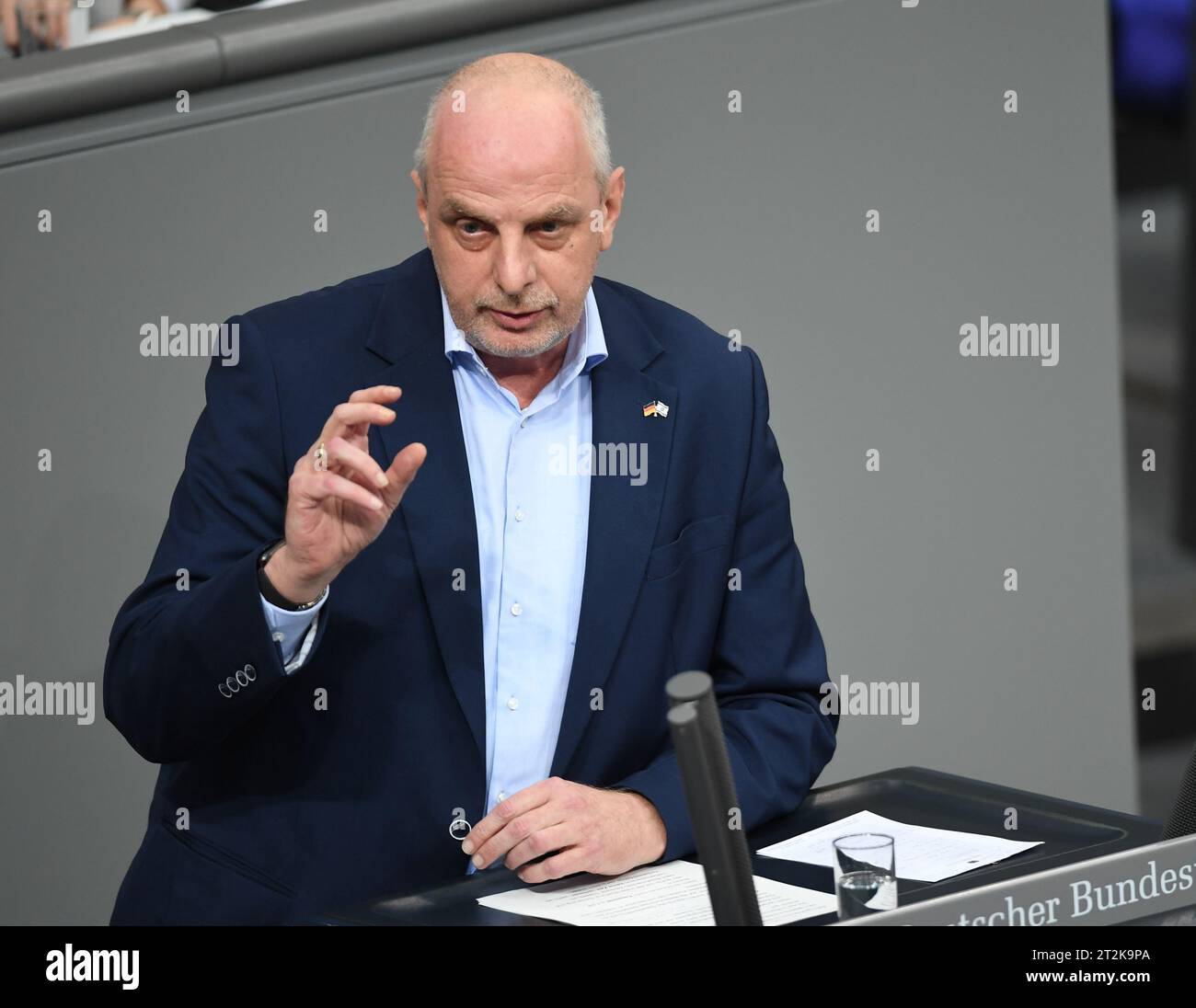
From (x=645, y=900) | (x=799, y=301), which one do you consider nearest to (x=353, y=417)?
(x=645, y=900)

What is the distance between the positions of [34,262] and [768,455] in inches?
43.9

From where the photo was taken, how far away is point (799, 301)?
2963 millimetres

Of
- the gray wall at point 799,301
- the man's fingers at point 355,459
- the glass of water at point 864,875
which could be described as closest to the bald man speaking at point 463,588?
the man's fingers at point 355,459

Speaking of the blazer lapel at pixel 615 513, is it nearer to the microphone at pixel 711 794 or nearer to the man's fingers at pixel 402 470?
the man's fingers at pixel 402 470

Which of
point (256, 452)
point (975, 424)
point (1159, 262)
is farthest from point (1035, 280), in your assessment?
point (1159, 262)

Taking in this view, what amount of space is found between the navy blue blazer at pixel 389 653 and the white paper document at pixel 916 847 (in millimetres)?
75

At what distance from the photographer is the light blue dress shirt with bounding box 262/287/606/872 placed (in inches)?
79.5

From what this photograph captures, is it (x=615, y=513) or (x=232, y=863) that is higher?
(x=615, y=513)

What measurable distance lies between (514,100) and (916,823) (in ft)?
3.05

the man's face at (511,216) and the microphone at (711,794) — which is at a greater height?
the man's face at (511,216)

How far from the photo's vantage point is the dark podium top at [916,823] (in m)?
1.57

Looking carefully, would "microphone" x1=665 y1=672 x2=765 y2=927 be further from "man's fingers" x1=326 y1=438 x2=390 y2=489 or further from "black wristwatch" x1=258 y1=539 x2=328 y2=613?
"black wristwatch" x1=258 y1=539 x2=328 y2=613

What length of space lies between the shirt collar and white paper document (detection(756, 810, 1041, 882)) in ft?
2.14

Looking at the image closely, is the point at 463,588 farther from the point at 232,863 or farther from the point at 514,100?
the point at 514,100
